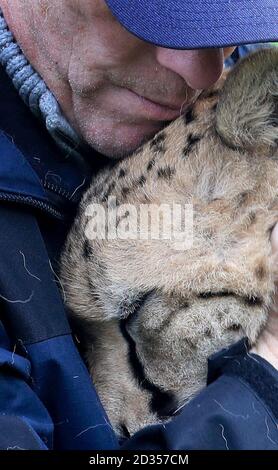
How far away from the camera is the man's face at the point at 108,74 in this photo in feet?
8.25

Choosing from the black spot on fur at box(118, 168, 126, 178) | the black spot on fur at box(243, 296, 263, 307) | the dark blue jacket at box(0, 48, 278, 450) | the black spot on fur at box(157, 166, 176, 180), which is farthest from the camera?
the black spot on fur at box(118, 168, 126, 178)

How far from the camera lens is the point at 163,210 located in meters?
2.34

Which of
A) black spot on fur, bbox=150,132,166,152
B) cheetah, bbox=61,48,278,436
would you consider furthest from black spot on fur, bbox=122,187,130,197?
black spot on fur, bbox=150,132,166,152

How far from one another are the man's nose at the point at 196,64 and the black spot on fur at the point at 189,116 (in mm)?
68

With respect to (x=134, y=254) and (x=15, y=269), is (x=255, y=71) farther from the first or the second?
(x=15, y=269)

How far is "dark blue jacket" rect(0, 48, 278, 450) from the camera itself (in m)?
2.07

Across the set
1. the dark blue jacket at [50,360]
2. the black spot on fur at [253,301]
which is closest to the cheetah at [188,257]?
the black spot on fur at [253,301]

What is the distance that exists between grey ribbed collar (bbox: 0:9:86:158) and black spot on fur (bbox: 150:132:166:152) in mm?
256

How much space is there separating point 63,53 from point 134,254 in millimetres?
678

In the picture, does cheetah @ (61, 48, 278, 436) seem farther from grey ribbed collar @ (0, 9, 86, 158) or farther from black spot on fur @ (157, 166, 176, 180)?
grey ribbed collar @ (0, 9, 86, 158)

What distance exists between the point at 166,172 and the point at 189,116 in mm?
193

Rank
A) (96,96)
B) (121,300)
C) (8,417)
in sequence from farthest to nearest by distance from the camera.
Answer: (96,96) → (121,300) → (8,417)
